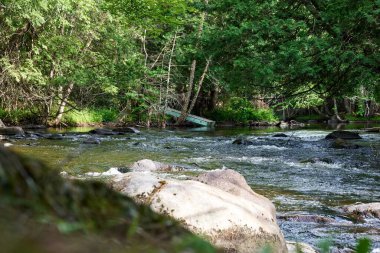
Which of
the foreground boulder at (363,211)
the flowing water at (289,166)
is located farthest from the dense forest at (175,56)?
the foreground boulder at (363,211)

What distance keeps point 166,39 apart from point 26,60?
38.4ft

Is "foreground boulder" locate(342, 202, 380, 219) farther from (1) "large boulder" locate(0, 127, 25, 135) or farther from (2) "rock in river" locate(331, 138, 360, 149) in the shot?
(1) "large boulder" locate(0, 127, 25, 135)

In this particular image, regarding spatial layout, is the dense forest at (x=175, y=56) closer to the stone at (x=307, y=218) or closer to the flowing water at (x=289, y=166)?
the flowing water at (x=289, y=166)

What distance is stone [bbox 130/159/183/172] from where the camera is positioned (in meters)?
10.9

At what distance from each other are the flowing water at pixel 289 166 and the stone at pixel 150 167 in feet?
1.38

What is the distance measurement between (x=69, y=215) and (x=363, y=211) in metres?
7.13

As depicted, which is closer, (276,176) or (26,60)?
(276,176)

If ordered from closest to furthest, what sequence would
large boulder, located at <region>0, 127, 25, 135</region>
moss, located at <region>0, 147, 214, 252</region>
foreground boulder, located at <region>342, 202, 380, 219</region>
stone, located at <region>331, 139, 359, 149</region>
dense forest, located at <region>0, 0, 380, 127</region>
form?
moss, located at <region>0, 147, 214, 252</region> → foreground boulder, located at <region>342, 202, 380, 219</region> → dense forest, located at <region>0, 0, 380, 127</region> → stone, located at <region>331, 139, 359, 149</region> → large boulder, located at <region>0, 127, 25, 135</region>

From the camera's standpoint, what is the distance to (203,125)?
3412cm

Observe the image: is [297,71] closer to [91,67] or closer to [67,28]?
[91,67]

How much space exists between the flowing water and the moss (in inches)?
6.6

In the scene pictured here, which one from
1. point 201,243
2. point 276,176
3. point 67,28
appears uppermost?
point 67,28

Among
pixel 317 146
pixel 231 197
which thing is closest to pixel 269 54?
pixel 317 146

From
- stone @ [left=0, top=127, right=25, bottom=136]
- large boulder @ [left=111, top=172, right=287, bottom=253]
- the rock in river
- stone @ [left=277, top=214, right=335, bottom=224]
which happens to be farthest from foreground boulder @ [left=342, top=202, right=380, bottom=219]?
stone @ [left=0, top=127, right=25, bottom=136]
